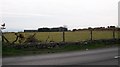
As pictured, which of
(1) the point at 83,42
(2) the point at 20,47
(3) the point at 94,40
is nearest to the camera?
(2) the point at 20,47

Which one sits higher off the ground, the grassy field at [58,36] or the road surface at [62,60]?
the grassy field at [58,36]

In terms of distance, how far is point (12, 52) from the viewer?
19.3 metres

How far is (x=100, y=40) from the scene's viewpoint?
27.6 m

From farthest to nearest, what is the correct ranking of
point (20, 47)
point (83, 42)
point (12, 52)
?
1. point (83, 42)
2. point (20, 47)
3. point (12, 52)

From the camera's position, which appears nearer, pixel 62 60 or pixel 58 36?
pixel 62 60

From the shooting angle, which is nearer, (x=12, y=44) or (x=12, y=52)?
(x=12, y=52)

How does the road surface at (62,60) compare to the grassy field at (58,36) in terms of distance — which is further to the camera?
the grassy field at (58,36)

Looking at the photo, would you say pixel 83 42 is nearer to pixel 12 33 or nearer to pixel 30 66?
pixel 12 33

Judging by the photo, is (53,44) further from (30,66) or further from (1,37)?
(30,66)

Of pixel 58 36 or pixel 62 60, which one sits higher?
pixel 58 36

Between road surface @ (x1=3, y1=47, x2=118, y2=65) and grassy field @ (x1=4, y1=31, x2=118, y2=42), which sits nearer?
road surface @ (x1=3, y1=47, x2=118, y2=65)

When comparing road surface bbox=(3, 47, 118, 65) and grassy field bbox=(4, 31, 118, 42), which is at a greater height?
grassy field bbox=(4, 31, 118, 42)

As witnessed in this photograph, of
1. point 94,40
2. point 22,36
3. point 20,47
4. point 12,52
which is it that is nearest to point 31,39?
point 22,36

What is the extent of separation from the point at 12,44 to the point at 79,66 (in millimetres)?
9572
